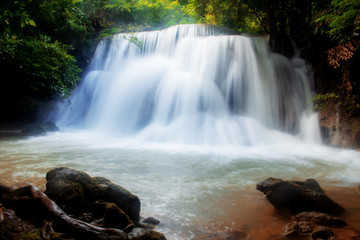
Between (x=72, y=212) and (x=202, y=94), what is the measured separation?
799 centimetres

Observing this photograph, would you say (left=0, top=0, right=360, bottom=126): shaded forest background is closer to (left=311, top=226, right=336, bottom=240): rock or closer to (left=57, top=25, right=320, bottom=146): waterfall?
(left=57, top=25, right=320, bottom=146): waterfall

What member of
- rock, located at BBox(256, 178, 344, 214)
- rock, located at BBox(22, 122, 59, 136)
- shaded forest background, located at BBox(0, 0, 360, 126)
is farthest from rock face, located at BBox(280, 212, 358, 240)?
rock, located at BBox(22, 122, 59, 136)

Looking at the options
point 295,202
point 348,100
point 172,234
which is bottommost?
point 172,234

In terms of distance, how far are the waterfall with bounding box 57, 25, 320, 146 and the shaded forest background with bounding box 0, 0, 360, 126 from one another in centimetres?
120

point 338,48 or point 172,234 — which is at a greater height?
point 338,48

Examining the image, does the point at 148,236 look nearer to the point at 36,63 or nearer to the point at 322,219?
the point at 322,219

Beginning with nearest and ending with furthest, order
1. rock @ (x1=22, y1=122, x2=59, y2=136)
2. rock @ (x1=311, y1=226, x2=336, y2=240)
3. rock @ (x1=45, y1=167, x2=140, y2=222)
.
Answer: rock @ (x1=311, y1=226, x2=336, y2=240), rock @ (x1=45, y1=167, x2=140, y2=222), rock @ (x1=22, y1=122, x2=59, y2=136)

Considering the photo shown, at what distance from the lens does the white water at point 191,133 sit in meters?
3.23

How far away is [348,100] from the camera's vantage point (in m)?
7.24

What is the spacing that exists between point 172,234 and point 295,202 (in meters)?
1.52

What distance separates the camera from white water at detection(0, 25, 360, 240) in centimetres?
323

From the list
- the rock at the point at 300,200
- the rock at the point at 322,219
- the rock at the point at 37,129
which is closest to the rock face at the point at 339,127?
the rock at the point at 300,200

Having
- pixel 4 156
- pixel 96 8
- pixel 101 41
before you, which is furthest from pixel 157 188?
pixel 96 8

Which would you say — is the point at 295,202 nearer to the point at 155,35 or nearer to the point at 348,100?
the point at 348,100
